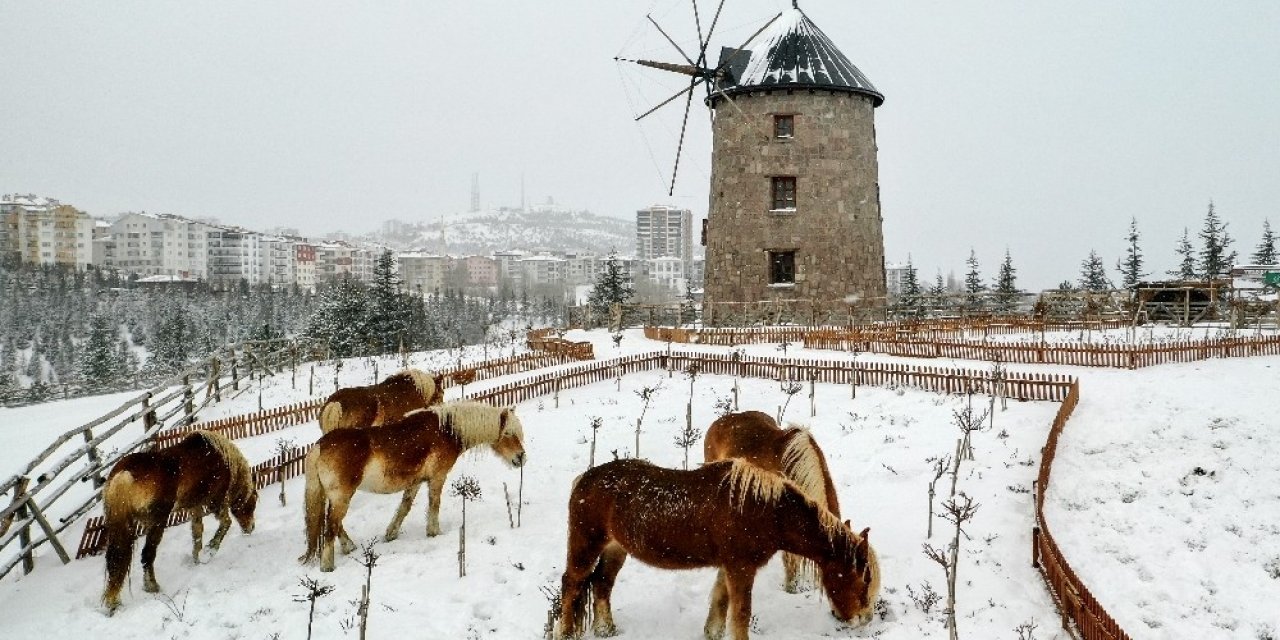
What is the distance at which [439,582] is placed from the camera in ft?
27.6

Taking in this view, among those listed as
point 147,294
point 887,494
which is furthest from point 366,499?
point 147,294

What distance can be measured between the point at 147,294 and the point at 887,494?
112 m

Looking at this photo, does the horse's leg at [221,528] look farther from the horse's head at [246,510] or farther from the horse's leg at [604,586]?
the horse's leg at [604,586]

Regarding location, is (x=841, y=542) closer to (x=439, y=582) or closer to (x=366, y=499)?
(x=439, y=582)

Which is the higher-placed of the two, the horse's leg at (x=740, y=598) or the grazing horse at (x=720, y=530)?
the grazing horse at (x=720, y=530)

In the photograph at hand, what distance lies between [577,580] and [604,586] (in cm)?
37

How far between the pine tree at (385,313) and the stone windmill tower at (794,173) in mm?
23321

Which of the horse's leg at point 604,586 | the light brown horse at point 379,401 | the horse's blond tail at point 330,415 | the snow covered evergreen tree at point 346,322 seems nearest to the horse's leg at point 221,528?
the light brown horse at point 379,401

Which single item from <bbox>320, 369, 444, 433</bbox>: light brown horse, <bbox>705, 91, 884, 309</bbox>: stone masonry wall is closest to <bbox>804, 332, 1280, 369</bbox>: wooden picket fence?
<bbox>705, 91, 884, 309</bbox>: stone masonry wall

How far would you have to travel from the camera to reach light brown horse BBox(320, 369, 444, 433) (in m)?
11.2

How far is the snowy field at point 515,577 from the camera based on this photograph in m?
7.45

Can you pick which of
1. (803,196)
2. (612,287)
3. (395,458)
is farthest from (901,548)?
(612,287)

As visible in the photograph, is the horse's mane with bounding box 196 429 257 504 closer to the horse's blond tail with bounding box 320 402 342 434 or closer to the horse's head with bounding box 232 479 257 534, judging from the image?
the horse's head with bounding box 232 479 257 534

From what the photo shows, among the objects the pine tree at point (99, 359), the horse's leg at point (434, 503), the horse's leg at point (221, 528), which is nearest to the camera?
the horse's leg at point (221, 528)
